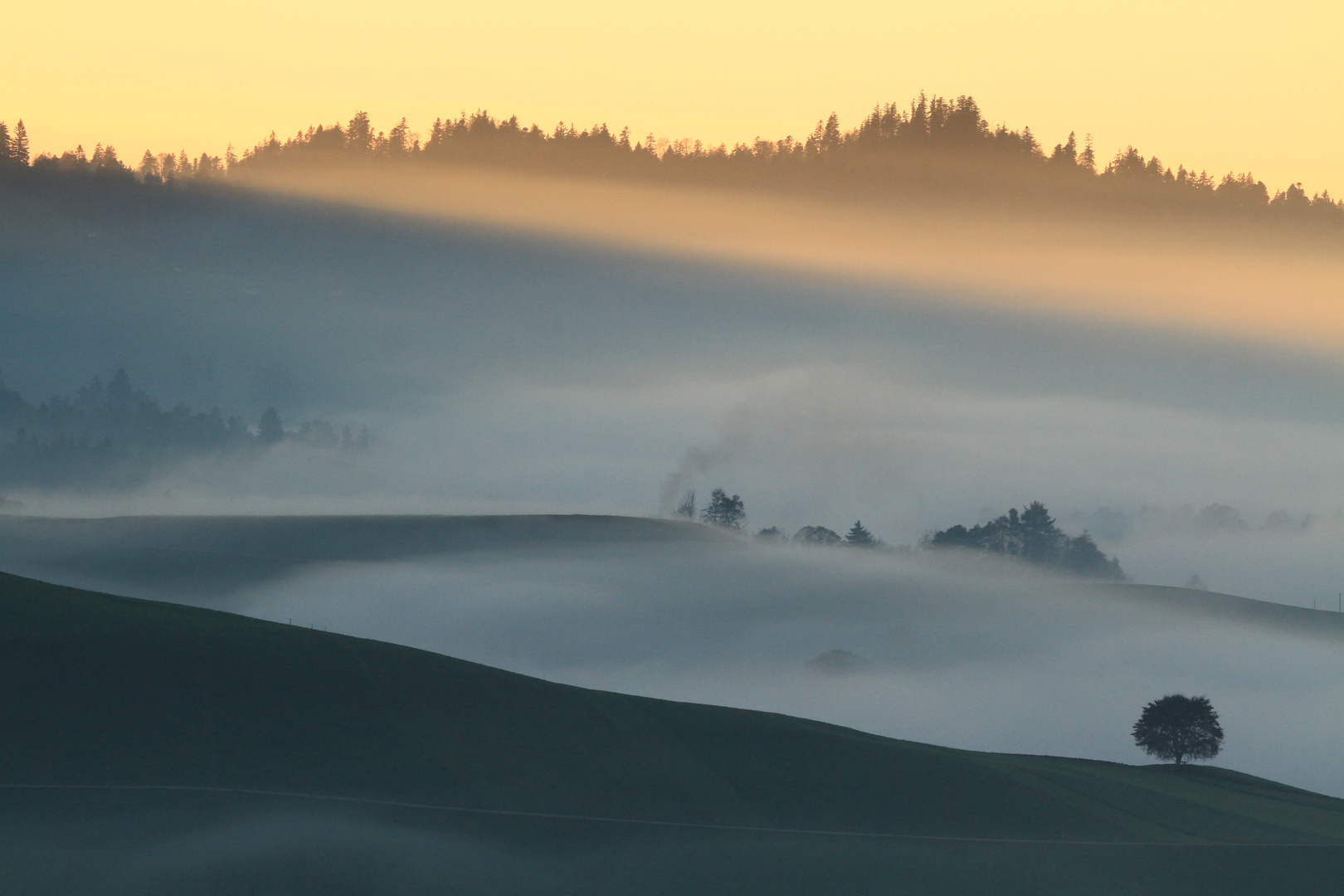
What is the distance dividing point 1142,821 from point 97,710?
72276 mm

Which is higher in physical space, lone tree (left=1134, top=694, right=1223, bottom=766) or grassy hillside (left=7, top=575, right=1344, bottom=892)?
lone tree (left=1134, top=694, right=1223, bottom=766)

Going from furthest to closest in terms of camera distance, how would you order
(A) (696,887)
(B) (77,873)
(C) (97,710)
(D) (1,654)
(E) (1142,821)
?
(E) (1142,821) → (D) (1,654) → (C) (97,710) → (A) (696,887) → (B) (77,873)

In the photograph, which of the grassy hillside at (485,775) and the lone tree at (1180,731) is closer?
the grassy hillside at (485,775)

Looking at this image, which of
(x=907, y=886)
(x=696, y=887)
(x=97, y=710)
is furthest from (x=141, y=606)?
(x=907, y=886)

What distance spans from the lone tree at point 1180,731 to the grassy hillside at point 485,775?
47.8 m

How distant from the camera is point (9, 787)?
80.2m

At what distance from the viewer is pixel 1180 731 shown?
17088 cm

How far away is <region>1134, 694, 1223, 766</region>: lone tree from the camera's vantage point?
170875 mm

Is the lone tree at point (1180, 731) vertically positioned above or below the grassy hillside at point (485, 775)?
above

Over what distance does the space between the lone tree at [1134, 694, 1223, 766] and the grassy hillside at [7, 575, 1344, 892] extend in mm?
47770

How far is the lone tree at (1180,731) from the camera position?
170875mm

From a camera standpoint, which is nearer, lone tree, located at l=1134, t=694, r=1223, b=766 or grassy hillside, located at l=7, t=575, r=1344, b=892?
grassy hillside, located at l=7, t=575, r=1344, b=892

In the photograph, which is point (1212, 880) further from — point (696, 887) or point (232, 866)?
point (232, 866)

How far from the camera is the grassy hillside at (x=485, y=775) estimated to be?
80.6 metres
